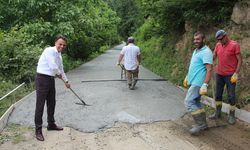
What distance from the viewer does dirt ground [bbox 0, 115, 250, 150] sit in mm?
5957

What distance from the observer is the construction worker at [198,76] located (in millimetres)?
6586

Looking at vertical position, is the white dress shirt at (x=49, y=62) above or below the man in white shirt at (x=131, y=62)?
above

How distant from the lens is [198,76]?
668 cm

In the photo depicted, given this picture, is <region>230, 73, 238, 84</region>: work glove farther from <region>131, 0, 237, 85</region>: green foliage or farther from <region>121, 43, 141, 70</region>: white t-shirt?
<region>131, 0, 237, 85</region>: green foliage

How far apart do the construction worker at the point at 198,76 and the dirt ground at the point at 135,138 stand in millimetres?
272

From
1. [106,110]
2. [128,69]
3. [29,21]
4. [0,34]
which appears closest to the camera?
[106,110]

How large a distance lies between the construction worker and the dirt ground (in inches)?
10.7

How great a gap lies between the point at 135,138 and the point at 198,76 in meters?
1.62

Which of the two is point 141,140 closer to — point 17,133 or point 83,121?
point 83,121

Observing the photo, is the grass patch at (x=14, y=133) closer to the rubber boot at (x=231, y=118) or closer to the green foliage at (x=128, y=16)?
the rubber boot at (x=231, y=118)

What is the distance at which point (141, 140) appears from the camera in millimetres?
6277

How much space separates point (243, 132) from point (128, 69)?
4.97 m

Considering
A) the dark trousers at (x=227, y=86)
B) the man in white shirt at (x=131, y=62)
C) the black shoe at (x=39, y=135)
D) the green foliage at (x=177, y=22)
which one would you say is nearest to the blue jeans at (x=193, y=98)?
the dark trousers at (x=227, y=86)

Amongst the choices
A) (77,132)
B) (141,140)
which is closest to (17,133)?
(77,132)
